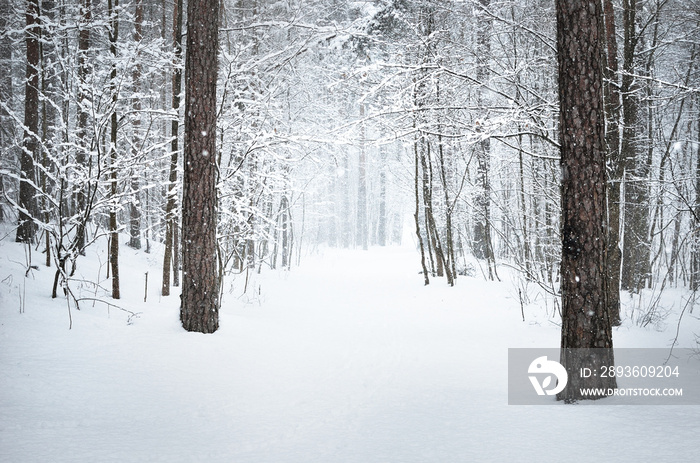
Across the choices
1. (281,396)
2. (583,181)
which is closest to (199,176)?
(281,396)

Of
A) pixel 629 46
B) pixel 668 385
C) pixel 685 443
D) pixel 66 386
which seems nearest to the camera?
pixel 685 443

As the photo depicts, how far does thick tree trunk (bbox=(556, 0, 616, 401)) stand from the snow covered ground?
465mm

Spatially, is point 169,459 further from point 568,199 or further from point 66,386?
point 568,199

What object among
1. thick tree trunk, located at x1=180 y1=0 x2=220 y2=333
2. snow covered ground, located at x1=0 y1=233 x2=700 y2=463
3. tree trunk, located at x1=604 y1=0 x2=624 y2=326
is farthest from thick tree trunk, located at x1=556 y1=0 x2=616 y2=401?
thick tree trunk, located at x1=180 y1=0 x2=220 y2=333

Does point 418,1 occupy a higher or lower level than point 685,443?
higher

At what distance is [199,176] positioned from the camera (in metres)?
4.73

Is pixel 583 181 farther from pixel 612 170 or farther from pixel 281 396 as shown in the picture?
pixel 612 170

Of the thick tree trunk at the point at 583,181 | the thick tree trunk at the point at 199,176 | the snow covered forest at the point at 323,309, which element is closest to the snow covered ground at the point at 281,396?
the snow covered forest at the point at 323,309

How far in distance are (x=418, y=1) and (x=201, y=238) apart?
26.5ft

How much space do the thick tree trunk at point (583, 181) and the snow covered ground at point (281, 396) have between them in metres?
0.46

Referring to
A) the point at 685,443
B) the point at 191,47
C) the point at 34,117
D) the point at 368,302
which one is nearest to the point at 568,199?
the point at 685,443

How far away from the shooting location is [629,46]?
250 inches

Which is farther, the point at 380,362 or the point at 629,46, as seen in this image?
the point at 629,46

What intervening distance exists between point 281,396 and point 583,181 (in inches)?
115
